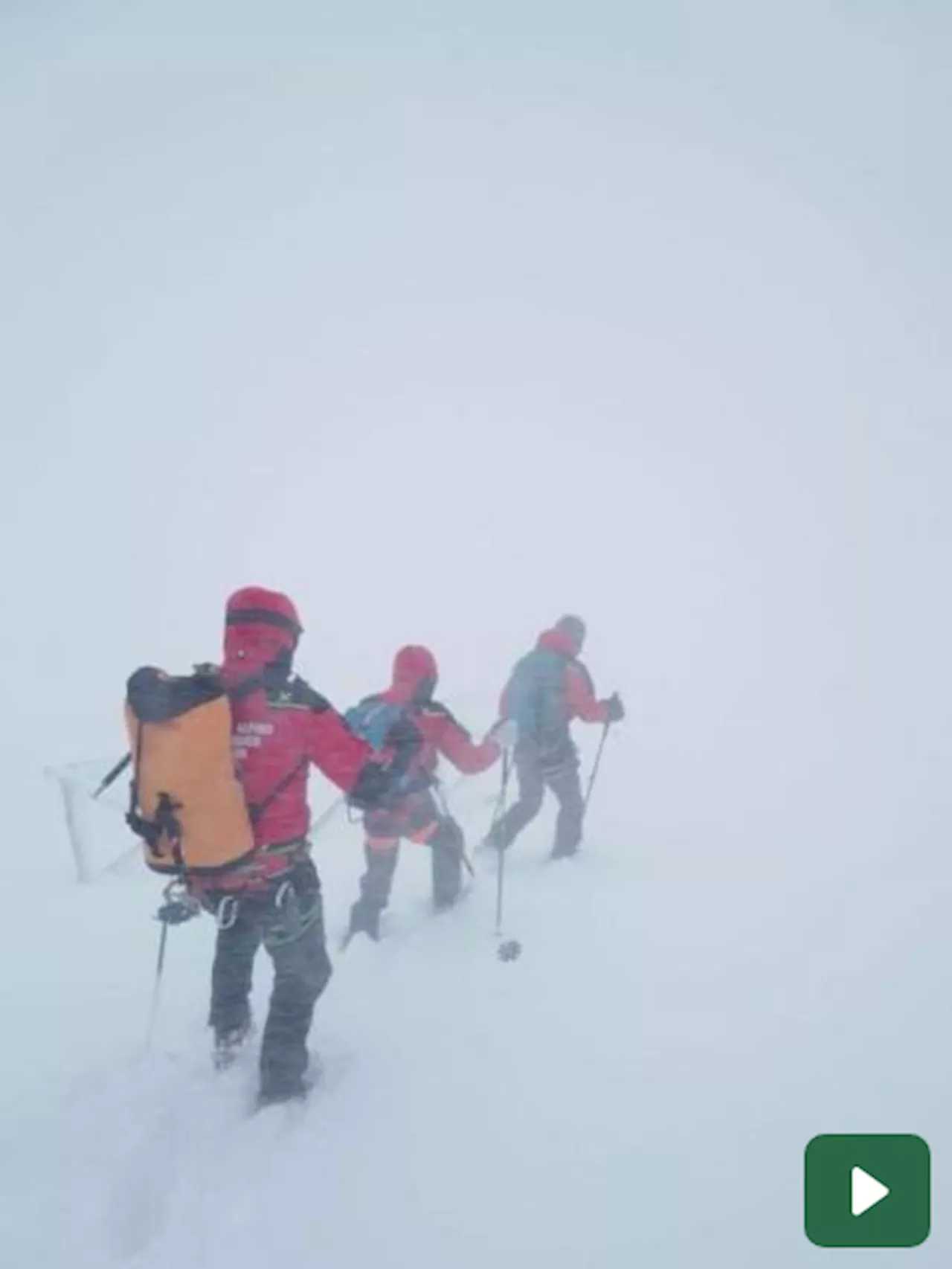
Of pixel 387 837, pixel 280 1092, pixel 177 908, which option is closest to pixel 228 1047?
pixel 280 1092

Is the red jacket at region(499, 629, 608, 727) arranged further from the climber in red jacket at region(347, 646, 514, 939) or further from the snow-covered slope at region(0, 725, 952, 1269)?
the snow-covered slope at region(0, 725, 952, 1269)

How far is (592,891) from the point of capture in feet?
24.1

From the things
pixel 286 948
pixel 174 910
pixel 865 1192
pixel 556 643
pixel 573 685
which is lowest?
pixel 865 1192

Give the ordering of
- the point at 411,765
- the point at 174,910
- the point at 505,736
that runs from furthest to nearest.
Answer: the point at 505,736 < the point at 411,765 < the point at 174,910

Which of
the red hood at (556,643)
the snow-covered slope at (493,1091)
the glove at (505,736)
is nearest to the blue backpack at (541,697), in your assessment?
the red hood at (556,643)

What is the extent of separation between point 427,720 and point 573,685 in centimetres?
210

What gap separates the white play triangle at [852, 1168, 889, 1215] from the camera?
3270 millimetres

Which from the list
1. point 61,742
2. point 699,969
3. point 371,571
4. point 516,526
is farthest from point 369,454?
point 699,969

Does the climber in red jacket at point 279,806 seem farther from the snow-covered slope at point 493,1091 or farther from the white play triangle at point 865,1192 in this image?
the white play triangle at point 865,1192

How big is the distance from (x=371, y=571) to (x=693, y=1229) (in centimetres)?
5276

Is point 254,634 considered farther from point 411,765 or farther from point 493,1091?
point 493,1091

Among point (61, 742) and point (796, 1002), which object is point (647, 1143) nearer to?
point (796, 1002)

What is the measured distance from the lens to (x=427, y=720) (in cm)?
645

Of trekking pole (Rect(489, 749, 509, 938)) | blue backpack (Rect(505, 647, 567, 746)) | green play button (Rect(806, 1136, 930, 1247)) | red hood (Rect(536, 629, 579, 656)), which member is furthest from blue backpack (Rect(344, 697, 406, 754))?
green play button (Rect(806, 1136, 930, 1247))
